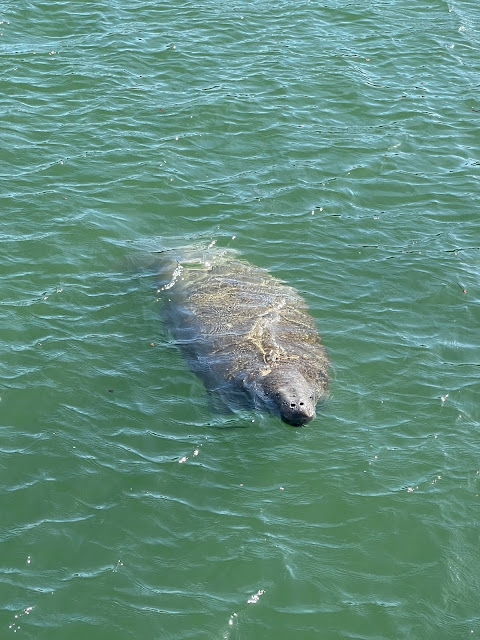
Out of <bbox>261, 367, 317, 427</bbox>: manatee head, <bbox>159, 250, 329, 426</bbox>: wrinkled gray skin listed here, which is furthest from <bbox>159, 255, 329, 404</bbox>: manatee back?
<bbox>261, 367, 317, 427</bbox>: manatee head

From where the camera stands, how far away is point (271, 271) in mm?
16688

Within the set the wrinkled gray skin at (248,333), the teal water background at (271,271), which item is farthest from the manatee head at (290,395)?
the teal water background at (271,271)

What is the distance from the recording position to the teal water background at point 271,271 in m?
11.2

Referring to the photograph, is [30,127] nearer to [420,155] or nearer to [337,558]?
[420,155]

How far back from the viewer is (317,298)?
53.0 feet

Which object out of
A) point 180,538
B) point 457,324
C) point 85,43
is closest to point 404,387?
point 457,324

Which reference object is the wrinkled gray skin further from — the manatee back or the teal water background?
the teal water background

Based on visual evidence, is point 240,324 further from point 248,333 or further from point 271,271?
point 271,271

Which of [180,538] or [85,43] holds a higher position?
[85,43]

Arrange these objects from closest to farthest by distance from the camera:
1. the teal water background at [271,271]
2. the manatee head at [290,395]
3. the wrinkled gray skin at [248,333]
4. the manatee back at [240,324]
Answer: the teal water background at [271,271], the manatee head at [290,395], the wrinkled gray skin at [248,333], the manatee back at [240,324]

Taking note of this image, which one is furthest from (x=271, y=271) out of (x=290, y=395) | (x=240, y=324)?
(x=290, y=395)

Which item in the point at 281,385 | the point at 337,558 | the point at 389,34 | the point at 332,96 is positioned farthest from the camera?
the point at 389,34

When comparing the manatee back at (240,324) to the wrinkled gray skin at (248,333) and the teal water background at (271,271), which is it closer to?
the wrinkled gray skin at (248,333)

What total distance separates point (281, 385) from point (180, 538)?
9.68ft
